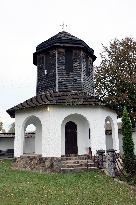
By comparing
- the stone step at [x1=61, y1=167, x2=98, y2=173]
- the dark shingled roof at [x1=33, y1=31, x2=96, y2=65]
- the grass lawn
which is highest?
the dark shingled roof at [x1=33, y1=31, x2=96, y2=65]

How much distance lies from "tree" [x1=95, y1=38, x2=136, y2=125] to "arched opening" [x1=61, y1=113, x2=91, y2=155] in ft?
10.7

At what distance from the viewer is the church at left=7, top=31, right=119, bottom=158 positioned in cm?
1811

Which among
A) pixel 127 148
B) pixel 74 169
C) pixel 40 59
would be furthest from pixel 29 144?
pixel 127 148

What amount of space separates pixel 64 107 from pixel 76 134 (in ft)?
9.55

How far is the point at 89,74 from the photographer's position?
23.3 metres

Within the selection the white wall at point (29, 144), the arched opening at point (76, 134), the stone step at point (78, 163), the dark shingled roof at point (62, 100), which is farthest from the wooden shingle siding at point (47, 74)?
the white wall at point (29, 144)

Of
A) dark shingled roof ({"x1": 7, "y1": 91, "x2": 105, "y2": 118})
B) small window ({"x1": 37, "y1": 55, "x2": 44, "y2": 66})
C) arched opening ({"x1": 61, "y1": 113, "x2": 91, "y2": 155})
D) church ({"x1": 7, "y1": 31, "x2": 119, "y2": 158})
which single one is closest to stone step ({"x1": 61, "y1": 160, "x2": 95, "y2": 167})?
church ({"x1": 7, "y1": 31, "x2": 119, "y2": 158})

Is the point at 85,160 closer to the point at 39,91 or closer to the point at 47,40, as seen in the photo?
the point at 39,91

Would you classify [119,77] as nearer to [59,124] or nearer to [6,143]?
[59,124]

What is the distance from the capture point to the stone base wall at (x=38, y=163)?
16953 millimetres

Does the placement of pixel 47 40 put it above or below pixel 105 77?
above

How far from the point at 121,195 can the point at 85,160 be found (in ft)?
22.4

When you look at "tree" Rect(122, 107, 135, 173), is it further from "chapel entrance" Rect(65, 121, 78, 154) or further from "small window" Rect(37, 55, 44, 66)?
"small window" Rect(37, 55, 44, 66)

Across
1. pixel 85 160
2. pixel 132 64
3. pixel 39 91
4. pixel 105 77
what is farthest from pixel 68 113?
pixel 132 64
